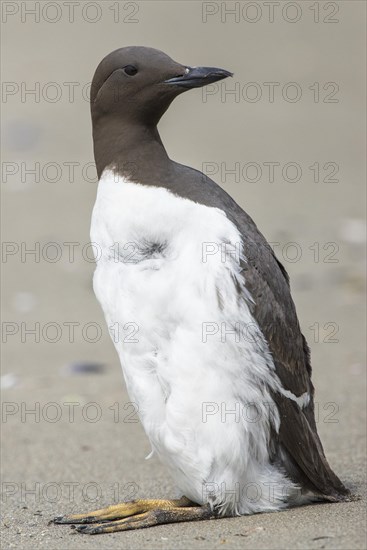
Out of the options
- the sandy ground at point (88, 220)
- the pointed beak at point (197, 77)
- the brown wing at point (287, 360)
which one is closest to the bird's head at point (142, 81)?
the pointed beak at point (197, 77)

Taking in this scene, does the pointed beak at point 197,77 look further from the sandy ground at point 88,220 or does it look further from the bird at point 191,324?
the sandy ground at point 88,220

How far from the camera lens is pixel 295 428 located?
5.42 meters

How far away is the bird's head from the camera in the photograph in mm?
5328

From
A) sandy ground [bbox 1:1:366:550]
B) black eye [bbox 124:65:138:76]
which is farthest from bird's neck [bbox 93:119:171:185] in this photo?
sandy ground [bbox 1:1:366:550]

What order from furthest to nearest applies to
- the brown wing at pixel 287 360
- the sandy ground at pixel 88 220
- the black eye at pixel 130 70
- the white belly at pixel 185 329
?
the sandy ground at pixel 88 220, the black eye at pixel 130 70, the brown wing at pixel 287 360, the white belly at pixel 185 329

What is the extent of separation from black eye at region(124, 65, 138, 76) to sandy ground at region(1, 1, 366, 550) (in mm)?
2051

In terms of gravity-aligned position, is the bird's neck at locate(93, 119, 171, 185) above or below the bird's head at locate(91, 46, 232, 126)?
below

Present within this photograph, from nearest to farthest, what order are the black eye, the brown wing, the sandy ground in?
the brown wing < the black eye < the sandy ground

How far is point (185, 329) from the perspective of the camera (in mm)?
5062

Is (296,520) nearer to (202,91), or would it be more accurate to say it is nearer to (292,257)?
(292,257)

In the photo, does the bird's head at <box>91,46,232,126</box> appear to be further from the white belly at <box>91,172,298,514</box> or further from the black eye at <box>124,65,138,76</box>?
the white belly at <box>91,172,298,514</box>

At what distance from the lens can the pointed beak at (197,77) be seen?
5301mm

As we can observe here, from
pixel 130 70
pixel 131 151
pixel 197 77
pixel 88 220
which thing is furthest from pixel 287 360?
pixel 88 220

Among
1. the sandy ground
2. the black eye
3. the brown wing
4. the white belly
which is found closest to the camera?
the white belly
